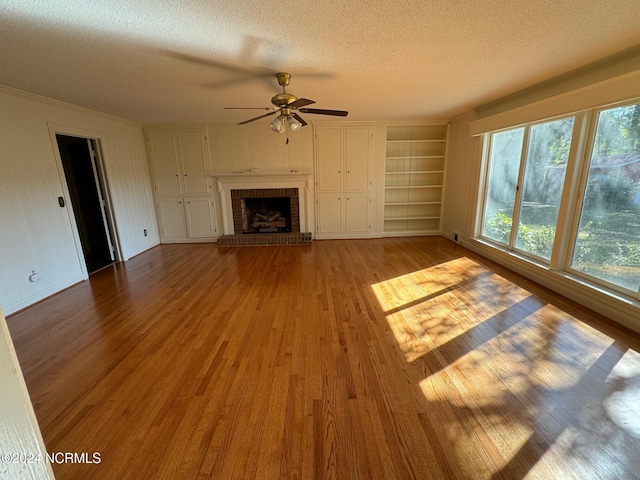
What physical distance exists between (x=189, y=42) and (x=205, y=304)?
2394mm

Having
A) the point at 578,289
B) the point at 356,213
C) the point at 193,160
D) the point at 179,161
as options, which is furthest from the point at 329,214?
the point at 578,289

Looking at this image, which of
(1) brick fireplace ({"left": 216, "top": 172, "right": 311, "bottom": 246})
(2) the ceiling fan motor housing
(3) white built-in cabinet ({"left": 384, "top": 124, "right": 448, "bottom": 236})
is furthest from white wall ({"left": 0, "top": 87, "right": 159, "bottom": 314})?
(3) white built-in cabinet ({"left": 384, "top": 124, "right": 448, "bottom": 236})

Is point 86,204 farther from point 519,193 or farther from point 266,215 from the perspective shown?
point 519,193

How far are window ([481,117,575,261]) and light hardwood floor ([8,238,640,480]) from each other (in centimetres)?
83

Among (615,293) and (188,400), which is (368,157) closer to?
(615,293)

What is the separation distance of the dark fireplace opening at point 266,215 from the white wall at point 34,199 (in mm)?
2533

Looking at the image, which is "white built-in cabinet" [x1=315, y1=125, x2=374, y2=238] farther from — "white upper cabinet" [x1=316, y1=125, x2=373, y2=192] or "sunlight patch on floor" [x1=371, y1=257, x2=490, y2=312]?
"sunlight patch on floor" [x1=371, y1=257, x2=490, y2=312]

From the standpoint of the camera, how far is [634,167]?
2416mm

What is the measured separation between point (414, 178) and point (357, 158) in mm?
1315

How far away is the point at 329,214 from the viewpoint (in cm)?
571

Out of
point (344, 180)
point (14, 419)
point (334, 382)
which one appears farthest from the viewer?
point (344, 180)

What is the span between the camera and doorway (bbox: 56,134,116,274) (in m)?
4.56

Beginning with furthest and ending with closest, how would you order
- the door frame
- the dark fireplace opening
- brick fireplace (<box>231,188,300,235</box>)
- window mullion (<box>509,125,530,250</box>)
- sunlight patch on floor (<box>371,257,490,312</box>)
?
1. the dark fireplace opening
2. brick fireplace (<box>231,188,300,235</box>)
3. window mullion (<box>509,125,530,250</box>)
4. the door frame
5. sunlight patch on floor (<box>371,257,490,312</box>)

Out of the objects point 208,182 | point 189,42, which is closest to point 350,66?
point 189,42
